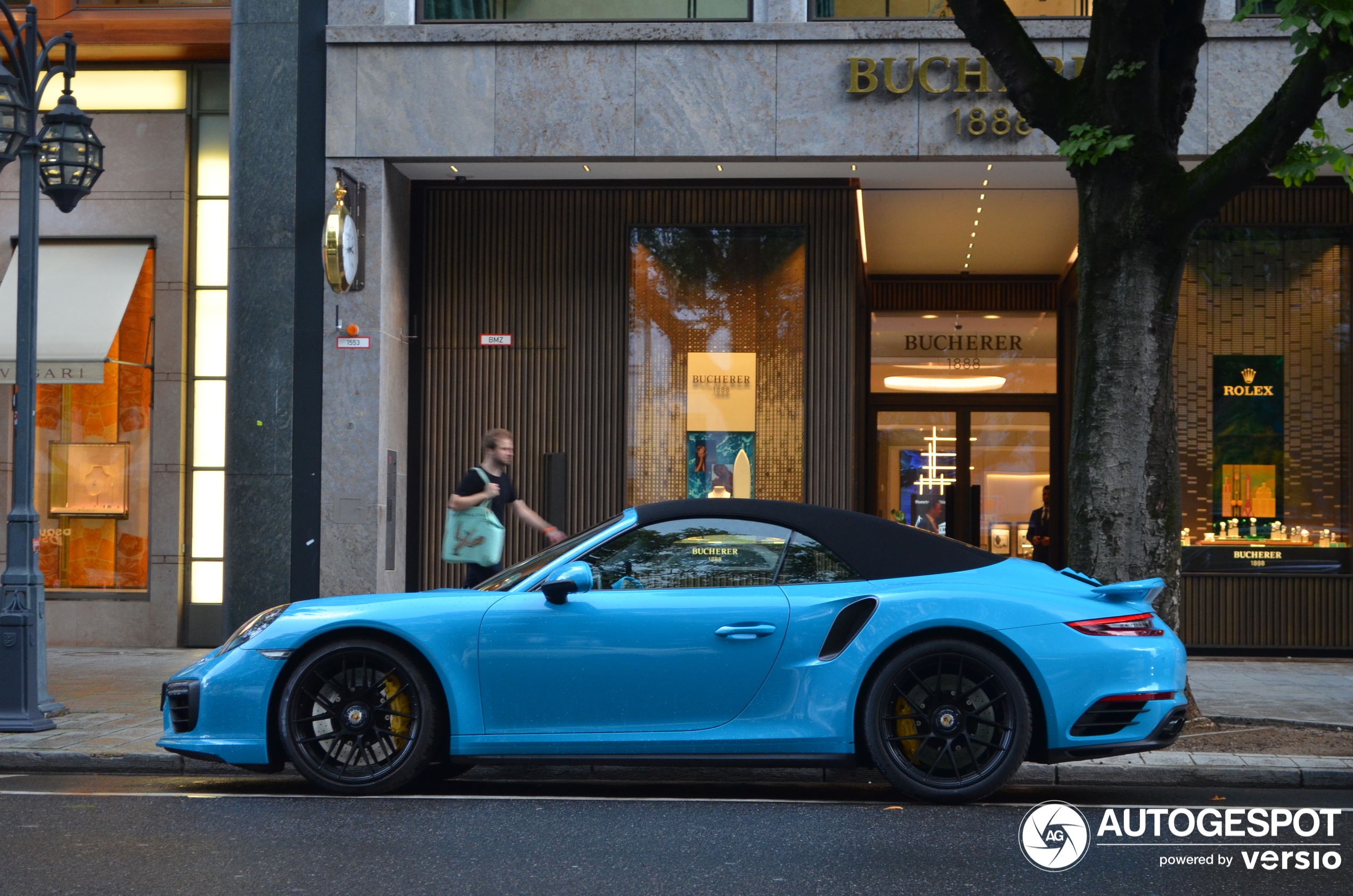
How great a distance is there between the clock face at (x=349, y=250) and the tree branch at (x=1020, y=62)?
5.84 m

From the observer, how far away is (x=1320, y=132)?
8.09m

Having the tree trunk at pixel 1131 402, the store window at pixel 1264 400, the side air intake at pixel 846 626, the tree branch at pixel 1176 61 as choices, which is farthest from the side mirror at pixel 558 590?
the store window at pixel 1264 400

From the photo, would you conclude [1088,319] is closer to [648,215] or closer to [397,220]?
[648,215]

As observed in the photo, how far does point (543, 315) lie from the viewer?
12961 mm

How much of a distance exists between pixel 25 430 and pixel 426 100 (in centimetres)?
503

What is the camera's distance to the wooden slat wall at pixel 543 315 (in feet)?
42.1

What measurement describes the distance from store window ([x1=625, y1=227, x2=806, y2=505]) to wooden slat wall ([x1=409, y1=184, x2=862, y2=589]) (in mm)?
152

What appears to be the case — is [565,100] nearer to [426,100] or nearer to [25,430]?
[426,100]

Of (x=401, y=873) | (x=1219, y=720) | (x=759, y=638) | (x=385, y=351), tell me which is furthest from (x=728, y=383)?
(x=401, y=873)

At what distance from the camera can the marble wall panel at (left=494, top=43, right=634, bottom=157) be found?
12188mm

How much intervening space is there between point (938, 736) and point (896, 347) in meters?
11.4

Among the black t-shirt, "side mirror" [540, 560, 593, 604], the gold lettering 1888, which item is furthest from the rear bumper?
the gold lettering 1888

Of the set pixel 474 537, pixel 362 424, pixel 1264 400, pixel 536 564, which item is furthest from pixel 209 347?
pixel 1264 400

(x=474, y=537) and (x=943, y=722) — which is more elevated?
(x=474, y=537)
